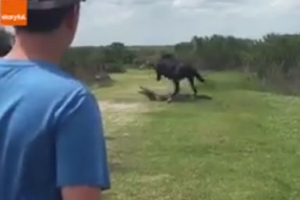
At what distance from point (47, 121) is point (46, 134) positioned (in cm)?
3

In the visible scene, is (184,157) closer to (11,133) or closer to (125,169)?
(125,169)

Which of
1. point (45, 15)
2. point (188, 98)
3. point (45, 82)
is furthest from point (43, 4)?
point (188, 98)

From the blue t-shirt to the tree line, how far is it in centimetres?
2684

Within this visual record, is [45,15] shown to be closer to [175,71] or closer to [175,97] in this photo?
[175,97]

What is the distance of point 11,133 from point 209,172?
9030 mm

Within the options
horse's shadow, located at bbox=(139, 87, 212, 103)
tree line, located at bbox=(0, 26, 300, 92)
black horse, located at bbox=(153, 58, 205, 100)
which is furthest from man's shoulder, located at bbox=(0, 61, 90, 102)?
tree line, located at bbox=(0, 26, 300, 92)

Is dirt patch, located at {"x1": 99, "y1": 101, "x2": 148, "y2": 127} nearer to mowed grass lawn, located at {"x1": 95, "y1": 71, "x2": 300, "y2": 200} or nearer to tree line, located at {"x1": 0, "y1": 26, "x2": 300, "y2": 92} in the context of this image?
mowed grass lawn, located at {"x1": 95, "y1": 71, "x2": 300, "y2": 200}

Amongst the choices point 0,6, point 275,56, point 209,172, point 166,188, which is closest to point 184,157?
point 209,172

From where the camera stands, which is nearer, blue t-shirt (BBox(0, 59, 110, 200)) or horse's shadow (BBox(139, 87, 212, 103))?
blue t-shirt (BBox(0, 59, 110, 200))

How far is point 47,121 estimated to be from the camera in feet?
7.48

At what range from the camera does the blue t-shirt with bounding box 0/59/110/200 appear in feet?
7.45

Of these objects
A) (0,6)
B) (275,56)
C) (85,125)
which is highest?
(0,6)

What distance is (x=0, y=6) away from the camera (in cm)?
243

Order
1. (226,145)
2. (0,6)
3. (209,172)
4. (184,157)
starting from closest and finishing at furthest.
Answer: (0,6)
(209,172)
(184,157)
(226,145)
